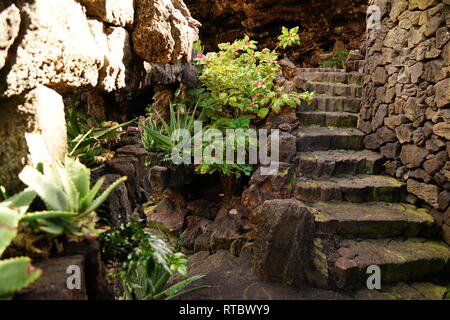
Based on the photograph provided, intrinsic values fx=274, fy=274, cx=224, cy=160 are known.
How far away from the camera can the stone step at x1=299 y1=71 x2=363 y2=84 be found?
5.02 m

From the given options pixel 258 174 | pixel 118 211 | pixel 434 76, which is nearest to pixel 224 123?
pixel 258 174

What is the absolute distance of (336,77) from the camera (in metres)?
5.13

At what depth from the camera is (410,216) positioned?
288cm

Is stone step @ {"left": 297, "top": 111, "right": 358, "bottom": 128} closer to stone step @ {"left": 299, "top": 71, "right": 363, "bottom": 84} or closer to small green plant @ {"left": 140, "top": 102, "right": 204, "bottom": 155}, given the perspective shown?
stone step @ {"left": 299, "top": 71, "right": 363, "bottom": 84}

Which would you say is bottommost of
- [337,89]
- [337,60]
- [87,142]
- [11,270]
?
[11,270]

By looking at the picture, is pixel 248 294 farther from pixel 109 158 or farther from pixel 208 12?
pixel 208 12

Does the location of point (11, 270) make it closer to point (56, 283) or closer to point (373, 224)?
point (56, 283)

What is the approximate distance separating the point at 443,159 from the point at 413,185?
0.48 metres

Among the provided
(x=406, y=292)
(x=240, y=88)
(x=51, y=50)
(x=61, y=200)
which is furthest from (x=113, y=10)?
(x=406, y=292)

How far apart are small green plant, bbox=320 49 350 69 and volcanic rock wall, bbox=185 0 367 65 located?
24.6 inches

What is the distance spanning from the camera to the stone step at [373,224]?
Answer: 276 centimetres

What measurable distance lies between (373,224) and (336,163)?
965mm

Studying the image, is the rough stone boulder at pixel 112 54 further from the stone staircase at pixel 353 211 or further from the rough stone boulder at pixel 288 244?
the stone staircase at pixel 353 211
